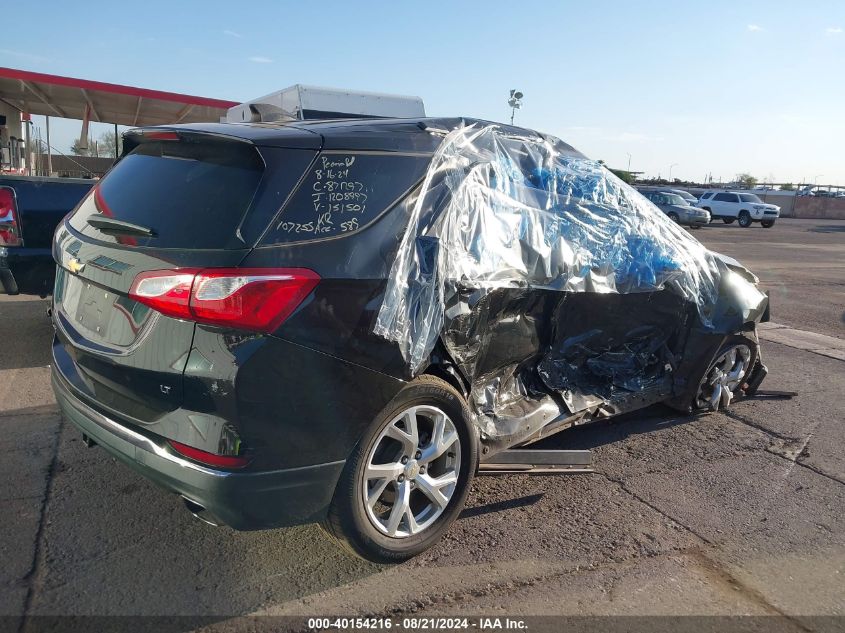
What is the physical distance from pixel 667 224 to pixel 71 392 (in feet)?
12.0

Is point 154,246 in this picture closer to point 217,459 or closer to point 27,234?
point 217,459

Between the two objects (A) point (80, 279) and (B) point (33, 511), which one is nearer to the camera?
(A) point (80, 279)

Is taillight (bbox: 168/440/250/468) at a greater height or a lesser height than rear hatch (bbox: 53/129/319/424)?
lesser

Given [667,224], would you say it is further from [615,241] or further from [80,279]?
[80,279]

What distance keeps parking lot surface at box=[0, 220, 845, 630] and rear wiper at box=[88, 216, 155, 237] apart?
1.37 m

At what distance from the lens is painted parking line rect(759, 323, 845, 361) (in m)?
7.43

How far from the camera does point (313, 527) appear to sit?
343 centimetres

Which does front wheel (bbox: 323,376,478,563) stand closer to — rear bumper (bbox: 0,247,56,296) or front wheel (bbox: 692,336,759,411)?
front wheel (bbox: 692,336,759,411)

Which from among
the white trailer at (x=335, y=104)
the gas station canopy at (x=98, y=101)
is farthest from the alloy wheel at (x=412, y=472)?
the gas station canopy at (x=98, y=101)

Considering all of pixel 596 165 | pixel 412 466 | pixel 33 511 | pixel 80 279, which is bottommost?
pixel 33 511

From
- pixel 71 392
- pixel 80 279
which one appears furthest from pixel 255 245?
pixel 71 392

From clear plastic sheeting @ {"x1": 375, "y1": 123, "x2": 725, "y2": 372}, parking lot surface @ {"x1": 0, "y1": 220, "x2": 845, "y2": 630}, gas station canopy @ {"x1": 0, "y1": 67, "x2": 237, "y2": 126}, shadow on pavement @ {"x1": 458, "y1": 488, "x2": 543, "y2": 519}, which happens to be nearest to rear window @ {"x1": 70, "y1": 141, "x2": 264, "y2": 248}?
clear plastic sheeting @ {"x1": 375, "y1": 123, "x2": 725, "y2": 372}

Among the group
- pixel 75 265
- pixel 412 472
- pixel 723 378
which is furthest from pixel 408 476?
pixel 723 378

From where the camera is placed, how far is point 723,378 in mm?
5188
